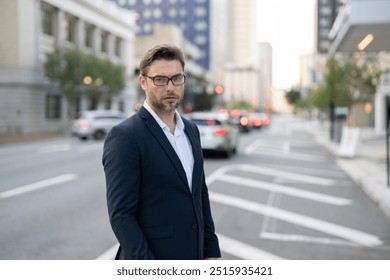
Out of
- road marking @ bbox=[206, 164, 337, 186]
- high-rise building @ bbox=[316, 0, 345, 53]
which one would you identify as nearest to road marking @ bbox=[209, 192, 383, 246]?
road marking @ bbox=[206, 164, 337, 186]

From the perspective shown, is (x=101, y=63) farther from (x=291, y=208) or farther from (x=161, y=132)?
(x=161, y=132)

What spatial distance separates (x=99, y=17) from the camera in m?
27.1

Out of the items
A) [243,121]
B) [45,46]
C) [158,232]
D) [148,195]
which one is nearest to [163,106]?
[148,195]

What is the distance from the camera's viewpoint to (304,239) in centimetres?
579

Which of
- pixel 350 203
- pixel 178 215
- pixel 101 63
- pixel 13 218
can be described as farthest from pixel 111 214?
pixel 101 63

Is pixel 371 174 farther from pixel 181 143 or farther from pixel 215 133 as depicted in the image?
pixel 181 143

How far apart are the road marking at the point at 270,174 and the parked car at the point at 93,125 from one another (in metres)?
13.3

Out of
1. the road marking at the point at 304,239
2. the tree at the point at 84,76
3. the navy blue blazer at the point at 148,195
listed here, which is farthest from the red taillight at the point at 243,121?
the navy blue blazer at the point at 148,195

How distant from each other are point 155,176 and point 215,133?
43.8 feet

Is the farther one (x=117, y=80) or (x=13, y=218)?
(x=117, y=80)

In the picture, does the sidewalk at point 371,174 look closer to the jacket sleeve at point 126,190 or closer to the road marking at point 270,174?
the road marking at point 270,174

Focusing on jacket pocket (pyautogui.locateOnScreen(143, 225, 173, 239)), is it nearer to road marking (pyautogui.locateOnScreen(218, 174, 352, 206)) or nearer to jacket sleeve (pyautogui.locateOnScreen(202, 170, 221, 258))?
jacket sleeve (pyautogui.locateOnScreen(202, 170, 221, 258))

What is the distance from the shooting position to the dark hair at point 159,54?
2137 millimetres
